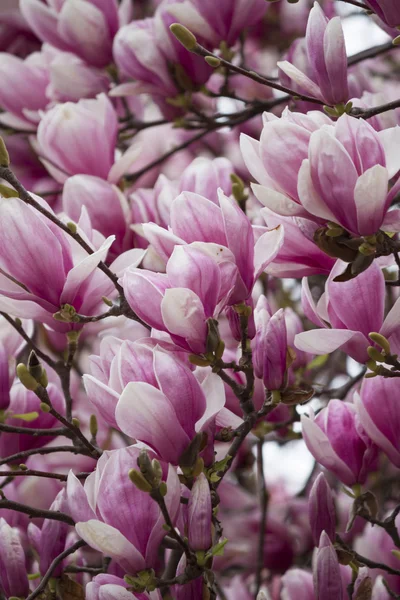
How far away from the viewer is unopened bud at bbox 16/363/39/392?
59 centimetres

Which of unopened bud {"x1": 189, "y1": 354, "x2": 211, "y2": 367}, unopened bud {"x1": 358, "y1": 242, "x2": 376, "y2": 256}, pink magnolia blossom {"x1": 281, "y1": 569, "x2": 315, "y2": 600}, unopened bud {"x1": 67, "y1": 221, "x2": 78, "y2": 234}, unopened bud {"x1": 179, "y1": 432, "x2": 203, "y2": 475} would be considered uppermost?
unopened bud {"x1": 67, "y1": 221, "x2": 78, "y2": 234}

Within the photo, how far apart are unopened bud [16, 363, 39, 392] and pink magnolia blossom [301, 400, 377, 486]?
0.74 ft

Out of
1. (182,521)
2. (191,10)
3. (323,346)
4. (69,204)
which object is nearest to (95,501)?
(182,521)

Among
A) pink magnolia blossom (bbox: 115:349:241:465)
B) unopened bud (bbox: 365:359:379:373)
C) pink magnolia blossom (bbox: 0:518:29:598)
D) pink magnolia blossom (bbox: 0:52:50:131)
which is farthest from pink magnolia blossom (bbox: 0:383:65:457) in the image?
pink magnolia blossom (bbox: 0:52:50:131)

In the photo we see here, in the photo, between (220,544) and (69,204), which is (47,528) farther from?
(69,204)

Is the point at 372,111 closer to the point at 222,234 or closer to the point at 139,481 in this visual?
the point at 222,234

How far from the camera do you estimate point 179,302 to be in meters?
0.55

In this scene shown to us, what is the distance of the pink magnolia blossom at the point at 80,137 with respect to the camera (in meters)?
0.84

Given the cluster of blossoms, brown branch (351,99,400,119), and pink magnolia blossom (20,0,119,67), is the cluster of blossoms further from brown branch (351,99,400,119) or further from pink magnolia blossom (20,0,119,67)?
pink magnolia blossom (20,0,119,67)

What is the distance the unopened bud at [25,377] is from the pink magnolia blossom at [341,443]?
22 centimetres

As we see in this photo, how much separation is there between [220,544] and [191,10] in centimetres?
62

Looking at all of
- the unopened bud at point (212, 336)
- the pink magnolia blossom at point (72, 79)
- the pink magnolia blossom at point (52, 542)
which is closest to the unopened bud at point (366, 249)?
the unopened bud at point (212, 336)

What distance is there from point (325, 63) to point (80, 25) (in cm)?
48

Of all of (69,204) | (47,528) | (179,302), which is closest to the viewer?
(179,302)
